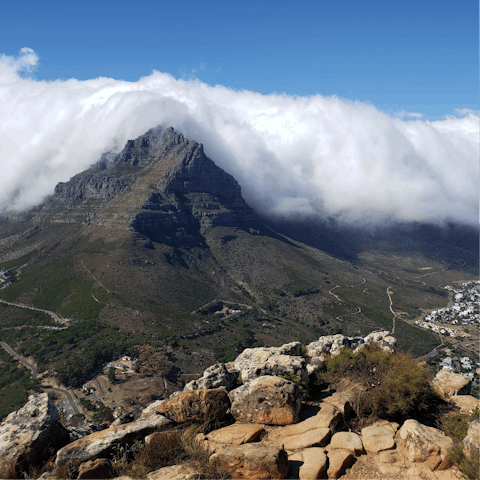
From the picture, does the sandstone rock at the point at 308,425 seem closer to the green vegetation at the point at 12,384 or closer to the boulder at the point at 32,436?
the boulder at the point at 32,436

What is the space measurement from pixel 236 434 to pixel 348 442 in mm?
5097

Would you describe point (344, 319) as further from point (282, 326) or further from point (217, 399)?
point (217, 399)

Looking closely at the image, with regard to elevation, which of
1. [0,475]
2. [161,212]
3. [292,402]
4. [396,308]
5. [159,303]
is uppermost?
[161,212]

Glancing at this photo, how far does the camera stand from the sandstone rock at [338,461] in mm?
13453

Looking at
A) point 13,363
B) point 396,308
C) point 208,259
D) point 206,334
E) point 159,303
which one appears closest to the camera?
point 13,363

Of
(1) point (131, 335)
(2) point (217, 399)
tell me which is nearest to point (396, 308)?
(1) point (131, 335)

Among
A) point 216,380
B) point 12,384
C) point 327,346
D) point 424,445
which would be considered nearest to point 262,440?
point 216,380

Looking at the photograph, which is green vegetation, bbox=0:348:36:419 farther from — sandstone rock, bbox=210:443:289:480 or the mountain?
sandstone rock, bbox=210:443:289:480

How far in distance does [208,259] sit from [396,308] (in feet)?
319

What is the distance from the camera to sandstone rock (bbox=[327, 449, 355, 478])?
13453mm

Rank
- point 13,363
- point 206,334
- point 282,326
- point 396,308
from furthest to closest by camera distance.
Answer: point 396,308 → point 282,326 → point 206,334 → point 13,363

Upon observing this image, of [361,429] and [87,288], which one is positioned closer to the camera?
[361,429]

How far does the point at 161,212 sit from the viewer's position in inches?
7461

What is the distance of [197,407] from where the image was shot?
1633 cm
